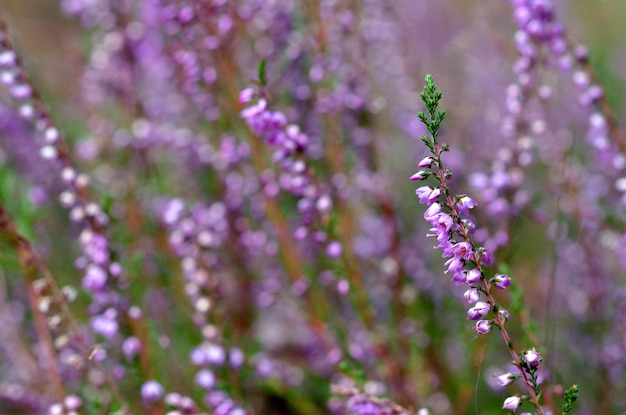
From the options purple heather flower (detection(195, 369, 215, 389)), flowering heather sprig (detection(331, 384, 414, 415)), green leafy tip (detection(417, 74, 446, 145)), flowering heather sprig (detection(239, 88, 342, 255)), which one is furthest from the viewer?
purple heather flower (detection(195, 369, 215, 389))

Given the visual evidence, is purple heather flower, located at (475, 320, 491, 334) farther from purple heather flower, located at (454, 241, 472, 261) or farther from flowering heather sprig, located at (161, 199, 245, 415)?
flowering heather sprig, located at (161, 199, 245, 415)

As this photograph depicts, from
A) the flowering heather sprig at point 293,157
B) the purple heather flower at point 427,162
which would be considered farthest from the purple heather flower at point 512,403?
the flowering heather sprig at point 293,157

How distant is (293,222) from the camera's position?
3.83m

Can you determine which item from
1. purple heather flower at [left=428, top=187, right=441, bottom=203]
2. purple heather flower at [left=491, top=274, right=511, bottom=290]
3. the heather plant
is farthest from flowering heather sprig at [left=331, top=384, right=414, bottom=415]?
purple heather flower at [left=428, top=187, right=441, bottom=203]

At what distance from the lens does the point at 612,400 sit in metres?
3.17

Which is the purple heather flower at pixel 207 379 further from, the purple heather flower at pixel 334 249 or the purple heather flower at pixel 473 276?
the purple heather flower at pixel 473 276

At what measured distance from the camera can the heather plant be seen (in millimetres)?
2385

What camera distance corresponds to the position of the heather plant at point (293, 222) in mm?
2385

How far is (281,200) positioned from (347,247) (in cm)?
66

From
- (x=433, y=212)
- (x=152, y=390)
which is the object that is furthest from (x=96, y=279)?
(x=433, y=212)

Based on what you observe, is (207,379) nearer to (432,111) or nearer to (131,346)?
(131,346)

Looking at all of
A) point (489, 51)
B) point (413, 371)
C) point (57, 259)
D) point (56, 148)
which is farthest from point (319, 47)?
point (57, 259)

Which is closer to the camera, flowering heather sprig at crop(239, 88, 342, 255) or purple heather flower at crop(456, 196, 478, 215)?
purple heather flower at crop(456, 196, 478, 215)

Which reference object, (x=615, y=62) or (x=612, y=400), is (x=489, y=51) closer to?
(x=615, y=62)
